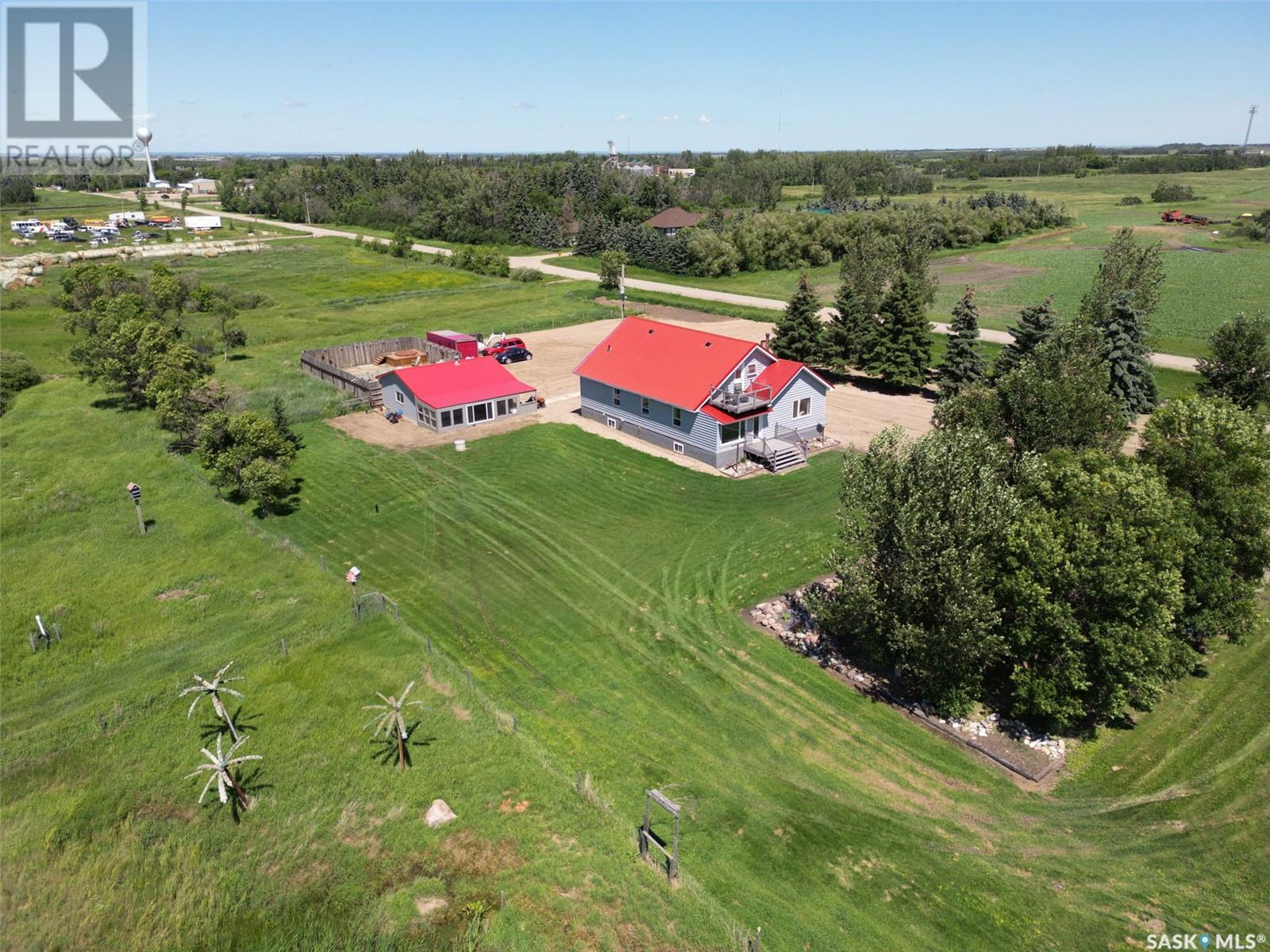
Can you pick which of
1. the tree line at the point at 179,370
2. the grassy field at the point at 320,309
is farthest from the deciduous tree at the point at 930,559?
the grassy field at the point at 320,309

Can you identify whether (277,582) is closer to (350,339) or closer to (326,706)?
(326,706)

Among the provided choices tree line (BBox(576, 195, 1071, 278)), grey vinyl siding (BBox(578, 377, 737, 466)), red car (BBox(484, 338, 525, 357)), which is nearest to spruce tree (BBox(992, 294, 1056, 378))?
grey vinyl siding (BBox(578, 377, 737, 466))

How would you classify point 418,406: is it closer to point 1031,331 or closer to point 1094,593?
point 1094,593

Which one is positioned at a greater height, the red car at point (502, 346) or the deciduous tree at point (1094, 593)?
the red car at point (502, 346)

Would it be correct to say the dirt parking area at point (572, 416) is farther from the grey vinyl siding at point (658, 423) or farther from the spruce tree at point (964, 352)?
the spruce tree at point (964, 352)

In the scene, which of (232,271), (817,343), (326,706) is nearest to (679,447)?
(817,343)

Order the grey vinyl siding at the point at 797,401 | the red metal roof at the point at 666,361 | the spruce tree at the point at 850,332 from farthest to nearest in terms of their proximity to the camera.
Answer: the spruce tree at the point at 850,332 → the grey vinyl siding at the point at 797,401 → the red metal roof at the point at 666,361
